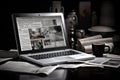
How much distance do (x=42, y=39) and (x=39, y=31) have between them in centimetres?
6

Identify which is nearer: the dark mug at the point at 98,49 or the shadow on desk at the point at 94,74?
the shadow on desk at the point at 94,74

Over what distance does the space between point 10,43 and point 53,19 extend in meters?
0.42

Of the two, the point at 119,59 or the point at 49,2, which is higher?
the point at 49,2

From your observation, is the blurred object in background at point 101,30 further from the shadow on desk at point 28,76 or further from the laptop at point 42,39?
the shadow on desk at point 28,76

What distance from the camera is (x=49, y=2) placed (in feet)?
6.29

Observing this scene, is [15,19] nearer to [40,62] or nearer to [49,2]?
[40,62]

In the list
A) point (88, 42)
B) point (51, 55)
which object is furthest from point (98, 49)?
point (51, 55)

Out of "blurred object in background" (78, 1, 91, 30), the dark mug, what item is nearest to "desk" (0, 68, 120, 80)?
the dark mug

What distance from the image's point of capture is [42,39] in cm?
155

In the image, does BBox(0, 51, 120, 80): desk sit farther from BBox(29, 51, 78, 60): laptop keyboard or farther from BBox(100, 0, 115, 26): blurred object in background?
BBox(100, 0, 115, 26): blurred object in background

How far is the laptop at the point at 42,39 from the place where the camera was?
56.6 inches

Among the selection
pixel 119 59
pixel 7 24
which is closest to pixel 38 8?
pixel 7 24

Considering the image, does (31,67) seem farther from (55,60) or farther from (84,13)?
(84,13)

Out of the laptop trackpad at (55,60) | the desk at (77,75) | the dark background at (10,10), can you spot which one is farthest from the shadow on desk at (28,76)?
the dark background at (10,10)
